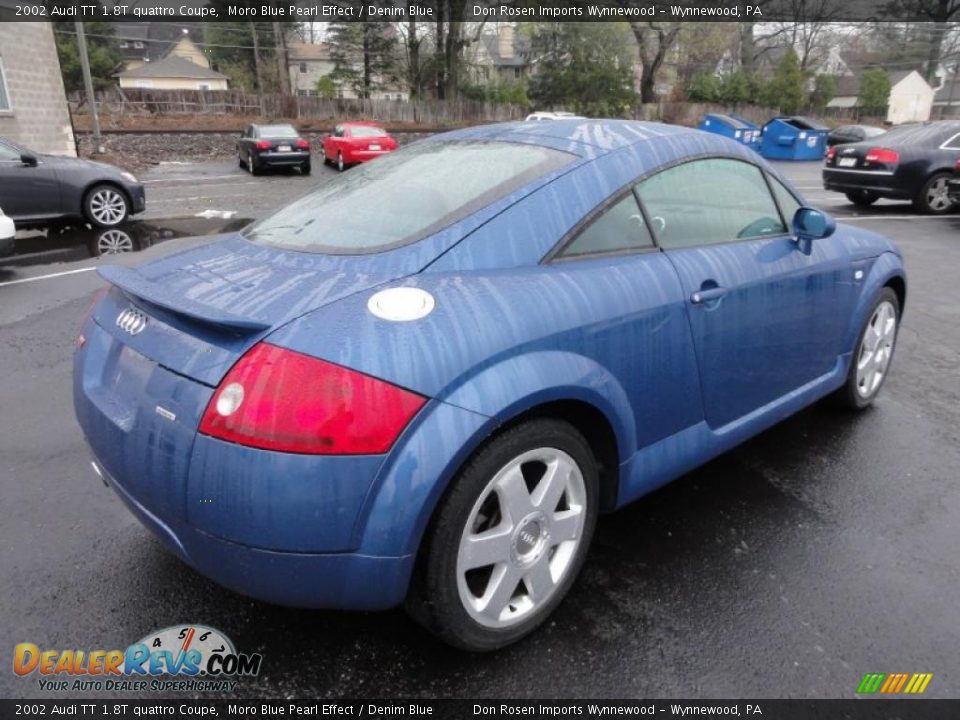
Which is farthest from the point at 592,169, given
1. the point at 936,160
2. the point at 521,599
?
the point at 936,160

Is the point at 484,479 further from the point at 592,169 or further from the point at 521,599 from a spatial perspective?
the point at 592,169

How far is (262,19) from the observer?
172ft

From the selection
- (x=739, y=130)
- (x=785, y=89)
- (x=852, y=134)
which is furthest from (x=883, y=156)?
(x=785, y=89)

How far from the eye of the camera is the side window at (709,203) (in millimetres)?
2617

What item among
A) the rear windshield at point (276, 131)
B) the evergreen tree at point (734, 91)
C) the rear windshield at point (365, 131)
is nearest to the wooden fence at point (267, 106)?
the rear windshield at point (365, 131)

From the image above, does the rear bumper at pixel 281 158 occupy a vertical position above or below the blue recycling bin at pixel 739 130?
below

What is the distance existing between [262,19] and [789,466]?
5838 centimetres

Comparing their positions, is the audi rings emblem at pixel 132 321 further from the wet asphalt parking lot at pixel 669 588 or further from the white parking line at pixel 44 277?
the white parking line at pixel 44 277

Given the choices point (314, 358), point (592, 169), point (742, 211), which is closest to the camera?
point (314, 358)

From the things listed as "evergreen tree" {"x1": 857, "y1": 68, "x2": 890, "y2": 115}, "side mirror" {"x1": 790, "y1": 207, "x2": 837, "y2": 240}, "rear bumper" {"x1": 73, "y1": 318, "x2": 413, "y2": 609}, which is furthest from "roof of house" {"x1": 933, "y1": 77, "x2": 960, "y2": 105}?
"rear bumper" {"x1": 73, "y1": 318, "x2": 413, "y2": 609}

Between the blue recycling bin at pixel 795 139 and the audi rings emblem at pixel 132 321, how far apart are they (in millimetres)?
29698

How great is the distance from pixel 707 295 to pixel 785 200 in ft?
3.47

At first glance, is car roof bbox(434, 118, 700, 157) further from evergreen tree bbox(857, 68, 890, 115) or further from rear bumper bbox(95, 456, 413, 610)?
evergreen tree bbox(857, 68, 890, 115)

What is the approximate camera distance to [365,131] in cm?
2281
